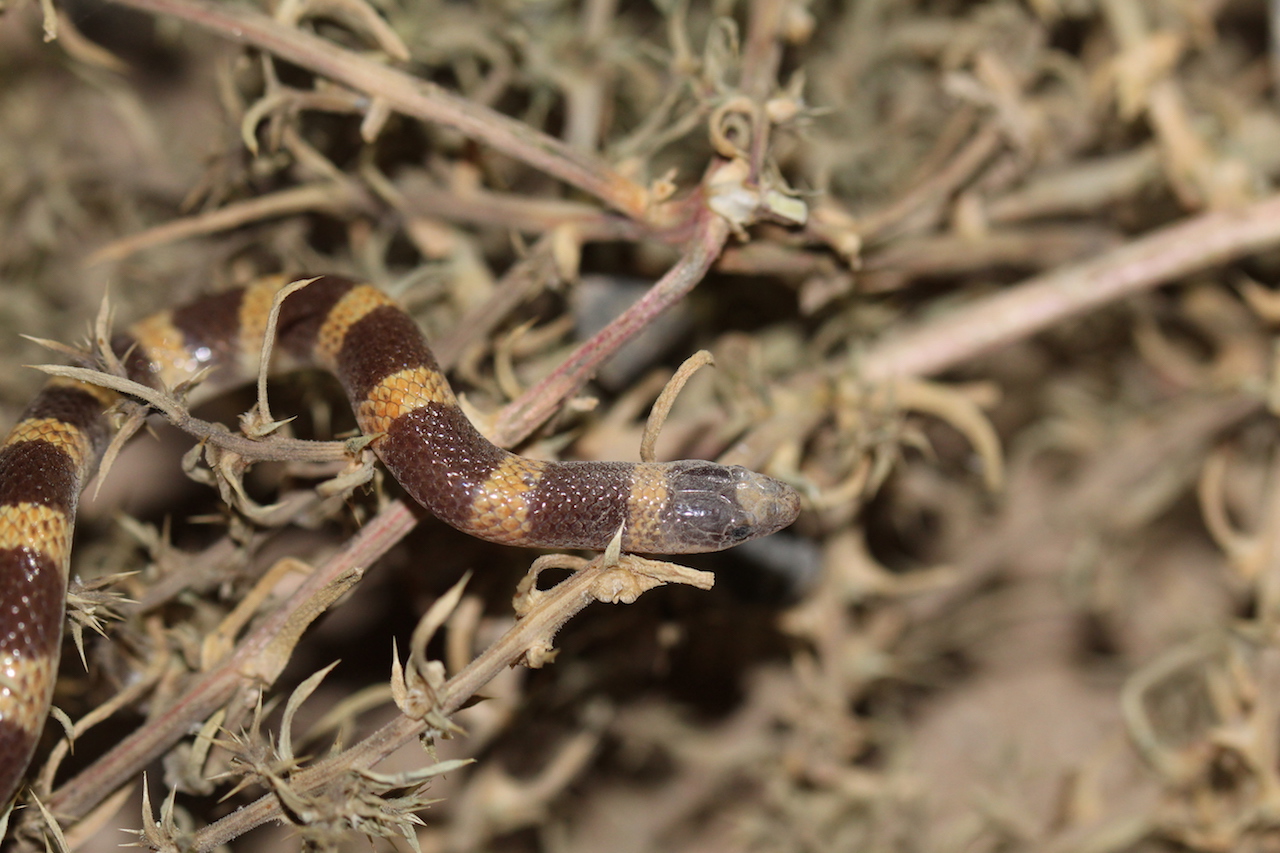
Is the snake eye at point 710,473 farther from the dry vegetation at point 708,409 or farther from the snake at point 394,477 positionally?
the dry vegetation at point 708,409

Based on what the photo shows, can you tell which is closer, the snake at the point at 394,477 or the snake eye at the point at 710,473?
the snake at the point at 394,477

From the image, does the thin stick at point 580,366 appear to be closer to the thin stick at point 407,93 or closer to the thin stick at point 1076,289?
the thin stick at point 407,93

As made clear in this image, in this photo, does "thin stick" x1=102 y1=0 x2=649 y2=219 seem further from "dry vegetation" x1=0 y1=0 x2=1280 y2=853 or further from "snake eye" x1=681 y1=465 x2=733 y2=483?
"snake eye" x1=681 y1=465 x2=733 y2=483

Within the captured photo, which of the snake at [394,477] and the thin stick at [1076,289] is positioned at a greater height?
the thin stick at [1076,289]

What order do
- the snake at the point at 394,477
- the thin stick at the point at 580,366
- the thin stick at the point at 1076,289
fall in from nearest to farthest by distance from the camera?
the snake at the point at 394,477 → the thin stick at the point at 580,366 → the thin stick at the point at 1076,289

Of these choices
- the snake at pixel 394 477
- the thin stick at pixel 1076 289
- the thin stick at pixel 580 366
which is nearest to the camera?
the snake at pixel 394 477

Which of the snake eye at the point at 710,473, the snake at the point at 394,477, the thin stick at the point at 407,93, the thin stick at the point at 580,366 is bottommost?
the snake at the point at 394,477

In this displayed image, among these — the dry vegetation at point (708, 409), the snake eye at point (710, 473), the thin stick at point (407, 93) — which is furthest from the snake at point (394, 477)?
the thin stick at point (407, 93)

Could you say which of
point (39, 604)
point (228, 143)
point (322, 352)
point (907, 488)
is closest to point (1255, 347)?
point (907, 488)

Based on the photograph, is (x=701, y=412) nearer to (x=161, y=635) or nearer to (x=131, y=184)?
(x=161, y=635)
